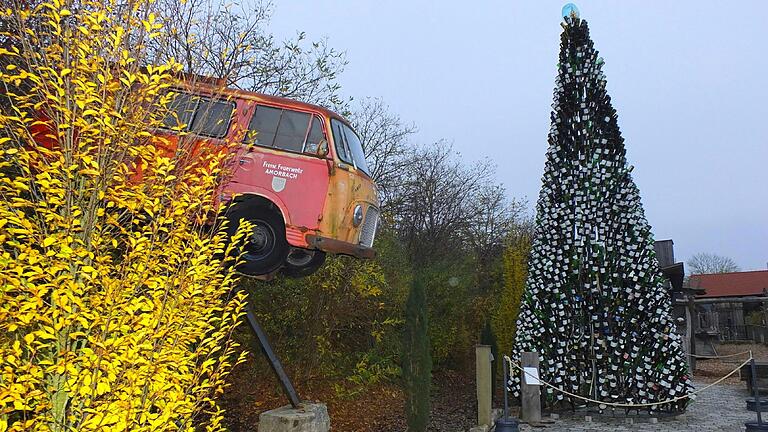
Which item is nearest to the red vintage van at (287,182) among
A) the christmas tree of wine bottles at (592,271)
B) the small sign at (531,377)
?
the small sign at (531,377)

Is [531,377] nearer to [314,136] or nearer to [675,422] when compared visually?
[675,422]

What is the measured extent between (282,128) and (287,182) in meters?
0.74

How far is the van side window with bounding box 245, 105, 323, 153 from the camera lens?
242 inches

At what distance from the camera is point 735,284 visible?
3719 cm

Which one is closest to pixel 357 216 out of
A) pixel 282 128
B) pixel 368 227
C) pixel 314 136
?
pixel 368 227

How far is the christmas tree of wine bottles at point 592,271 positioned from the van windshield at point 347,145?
5456mm

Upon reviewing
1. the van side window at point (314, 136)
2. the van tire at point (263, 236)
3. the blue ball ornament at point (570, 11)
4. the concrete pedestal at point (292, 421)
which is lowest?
the concrete pedestal at point (292, 421)

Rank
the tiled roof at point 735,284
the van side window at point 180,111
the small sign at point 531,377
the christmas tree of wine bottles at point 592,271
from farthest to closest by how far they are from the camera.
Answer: the tiled roof at point 735,284, the christmas tree of wine bottles at point 592,271, the small sign at point 531,377, the van side window at point 180,111

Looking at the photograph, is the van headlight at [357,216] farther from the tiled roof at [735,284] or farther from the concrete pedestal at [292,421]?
the tiled roof at [735,284]

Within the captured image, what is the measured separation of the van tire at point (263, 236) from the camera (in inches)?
232

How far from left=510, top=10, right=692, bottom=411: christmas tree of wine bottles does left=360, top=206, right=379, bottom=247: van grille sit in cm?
532

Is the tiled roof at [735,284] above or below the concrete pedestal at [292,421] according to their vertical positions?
above

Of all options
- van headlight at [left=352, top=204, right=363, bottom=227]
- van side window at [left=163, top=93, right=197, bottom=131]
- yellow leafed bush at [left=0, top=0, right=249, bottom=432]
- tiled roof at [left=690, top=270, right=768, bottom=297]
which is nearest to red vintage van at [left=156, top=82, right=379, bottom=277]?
van headlight at [left=352, top=204, right=363, bottom=227]

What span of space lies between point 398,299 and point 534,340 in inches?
152
